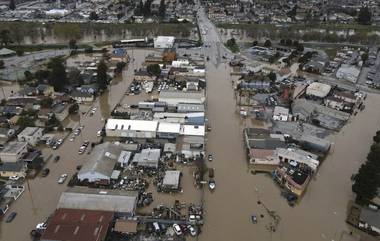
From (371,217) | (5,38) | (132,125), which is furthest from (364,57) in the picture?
(5,38)

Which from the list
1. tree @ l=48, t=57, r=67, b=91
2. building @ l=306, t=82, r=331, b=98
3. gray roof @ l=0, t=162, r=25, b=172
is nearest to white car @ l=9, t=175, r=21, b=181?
gray roof @ l=0, t=162, r=25, b=172

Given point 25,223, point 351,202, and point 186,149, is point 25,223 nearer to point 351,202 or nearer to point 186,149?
point 186,149

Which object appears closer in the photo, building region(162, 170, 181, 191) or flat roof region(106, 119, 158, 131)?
building region(162, 170, 181, 191)

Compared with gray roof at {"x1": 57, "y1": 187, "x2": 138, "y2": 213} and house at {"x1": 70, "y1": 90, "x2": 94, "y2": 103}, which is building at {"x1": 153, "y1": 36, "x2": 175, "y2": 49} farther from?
gray roof at {"x1": 57, "y1": 187, "x2": 138, "y2": 213}

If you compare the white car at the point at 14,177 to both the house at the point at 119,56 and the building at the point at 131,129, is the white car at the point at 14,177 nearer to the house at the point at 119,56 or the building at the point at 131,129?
the building at the point at 131,129

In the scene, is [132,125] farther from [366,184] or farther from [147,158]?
[366,184]

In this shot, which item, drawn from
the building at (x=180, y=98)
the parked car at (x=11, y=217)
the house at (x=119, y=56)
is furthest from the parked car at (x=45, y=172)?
the house at (x=119, y=56)
